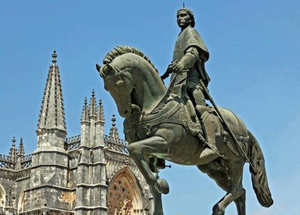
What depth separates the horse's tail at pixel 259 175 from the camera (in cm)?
855

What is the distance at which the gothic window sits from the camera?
4612 centimetres

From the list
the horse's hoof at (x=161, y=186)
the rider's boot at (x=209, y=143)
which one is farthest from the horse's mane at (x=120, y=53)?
the horse's hoof at (x=161, y=186)

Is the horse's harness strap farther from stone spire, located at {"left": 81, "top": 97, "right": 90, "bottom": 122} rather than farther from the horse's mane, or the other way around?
stone spire, located at {"left": 81, "top": 97, "right": 90, "bottom": 122}

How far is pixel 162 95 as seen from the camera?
761 cm

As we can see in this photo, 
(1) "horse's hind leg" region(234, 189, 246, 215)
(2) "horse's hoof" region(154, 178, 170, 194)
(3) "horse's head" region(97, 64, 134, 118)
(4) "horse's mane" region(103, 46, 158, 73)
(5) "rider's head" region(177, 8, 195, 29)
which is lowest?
(2) "horse's hoof" region(154, 178, 170, 194)

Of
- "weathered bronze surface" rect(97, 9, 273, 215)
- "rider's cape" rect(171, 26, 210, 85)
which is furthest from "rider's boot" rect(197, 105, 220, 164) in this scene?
"rider's cape" rect(171, 26, 210, 85)

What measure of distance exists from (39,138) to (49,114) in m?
1.83

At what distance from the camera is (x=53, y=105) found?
4456cm

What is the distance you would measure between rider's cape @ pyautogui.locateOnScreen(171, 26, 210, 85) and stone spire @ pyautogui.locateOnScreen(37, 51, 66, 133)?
119ft

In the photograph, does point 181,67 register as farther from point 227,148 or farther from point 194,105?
point 227,148

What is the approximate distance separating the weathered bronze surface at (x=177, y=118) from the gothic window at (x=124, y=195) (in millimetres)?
38115

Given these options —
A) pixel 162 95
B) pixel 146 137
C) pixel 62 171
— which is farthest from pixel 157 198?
pixel 62 171

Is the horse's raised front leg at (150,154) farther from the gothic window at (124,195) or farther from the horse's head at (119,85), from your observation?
the gothic window at (124,195)

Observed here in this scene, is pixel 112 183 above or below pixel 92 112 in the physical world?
below
